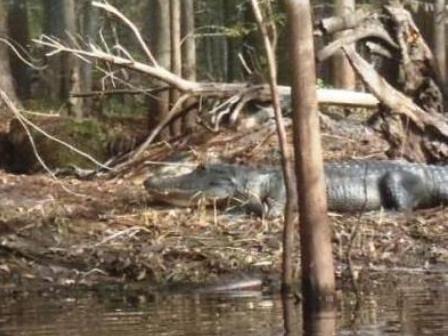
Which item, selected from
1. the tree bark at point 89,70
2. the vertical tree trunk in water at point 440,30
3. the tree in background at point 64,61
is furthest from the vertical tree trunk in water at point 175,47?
the vertical tree trunk in water at point 440,30

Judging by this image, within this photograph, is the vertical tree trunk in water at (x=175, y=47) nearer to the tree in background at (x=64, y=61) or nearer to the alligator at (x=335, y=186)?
the tree in background at (x=64, y=61)

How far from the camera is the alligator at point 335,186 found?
→ 13289mm

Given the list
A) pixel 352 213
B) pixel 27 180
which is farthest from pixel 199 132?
pixel 352 213

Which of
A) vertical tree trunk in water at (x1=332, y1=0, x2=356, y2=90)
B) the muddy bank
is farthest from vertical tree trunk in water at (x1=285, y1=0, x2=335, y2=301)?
vertical tree trunk in water at (x1=332, y1=0, x2=356, y2=90)

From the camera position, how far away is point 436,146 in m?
15.0

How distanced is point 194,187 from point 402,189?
2290mm

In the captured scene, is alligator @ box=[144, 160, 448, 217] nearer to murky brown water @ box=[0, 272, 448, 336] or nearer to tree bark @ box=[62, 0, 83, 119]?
murky brown water @ box=[0, 272, 448, 336]

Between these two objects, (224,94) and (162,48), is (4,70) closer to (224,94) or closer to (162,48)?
(162,48)

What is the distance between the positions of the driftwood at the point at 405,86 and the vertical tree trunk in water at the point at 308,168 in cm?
563

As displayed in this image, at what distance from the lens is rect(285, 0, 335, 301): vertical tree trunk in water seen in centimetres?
865

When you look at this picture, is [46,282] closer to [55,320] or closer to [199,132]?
[55,320]

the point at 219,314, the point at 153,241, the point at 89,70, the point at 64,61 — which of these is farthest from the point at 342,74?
the point at 219,314

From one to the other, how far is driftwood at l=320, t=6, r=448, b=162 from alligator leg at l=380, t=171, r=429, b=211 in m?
1.01

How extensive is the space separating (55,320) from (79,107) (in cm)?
1217
